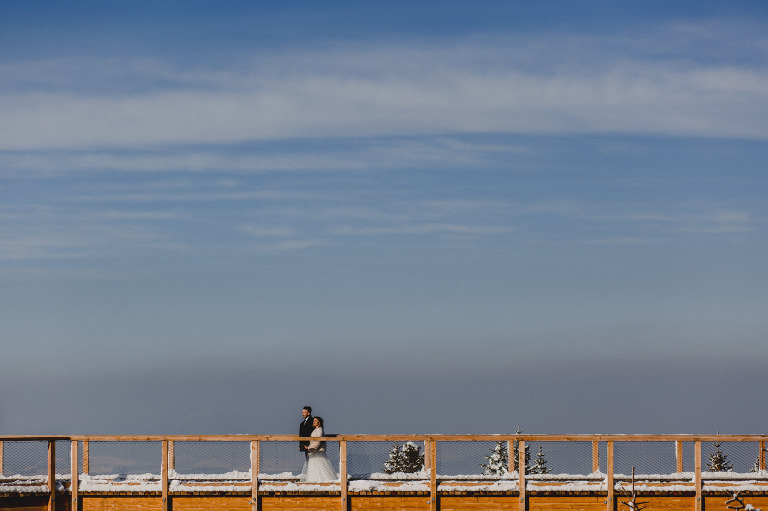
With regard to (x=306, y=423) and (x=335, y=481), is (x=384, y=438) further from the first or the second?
(x=306, y=423)

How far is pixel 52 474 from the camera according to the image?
31.0 metres

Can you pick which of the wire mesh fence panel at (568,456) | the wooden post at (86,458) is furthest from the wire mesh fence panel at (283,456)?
the wire mesh fence panel at (568,456)

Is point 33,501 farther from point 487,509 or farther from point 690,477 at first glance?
point 690,477

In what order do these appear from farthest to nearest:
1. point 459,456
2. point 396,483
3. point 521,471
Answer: point 459,456
point 396,483
point 521,471

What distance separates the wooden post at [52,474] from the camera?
3092 centimetres

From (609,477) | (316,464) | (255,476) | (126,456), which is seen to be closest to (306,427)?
(316,464)

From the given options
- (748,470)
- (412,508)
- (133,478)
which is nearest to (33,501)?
(133,478)

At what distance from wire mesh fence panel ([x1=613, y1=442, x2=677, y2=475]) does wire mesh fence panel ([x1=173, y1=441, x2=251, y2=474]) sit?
949 cm

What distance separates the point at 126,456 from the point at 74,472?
1.41m

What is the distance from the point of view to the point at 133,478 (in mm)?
31812

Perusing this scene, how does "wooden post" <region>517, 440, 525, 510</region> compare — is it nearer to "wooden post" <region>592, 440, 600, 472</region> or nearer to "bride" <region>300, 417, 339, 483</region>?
"wooden post" <region>592, 440, 600, 472</region>

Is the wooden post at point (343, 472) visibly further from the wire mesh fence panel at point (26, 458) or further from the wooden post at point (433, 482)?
the wire mesh fence panel at point (26, 458)

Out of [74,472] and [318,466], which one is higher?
[318,466]

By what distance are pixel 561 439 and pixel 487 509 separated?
264 centimetres
